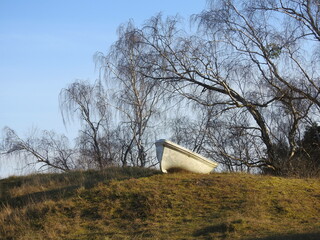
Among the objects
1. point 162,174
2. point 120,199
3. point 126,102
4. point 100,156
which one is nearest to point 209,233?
point 120,199

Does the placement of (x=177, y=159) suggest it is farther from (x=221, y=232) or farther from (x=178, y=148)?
(x=221, y=232)

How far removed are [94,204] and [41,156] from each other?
1759 centimetres

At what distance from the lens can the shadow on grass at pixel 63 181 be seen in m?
13.1

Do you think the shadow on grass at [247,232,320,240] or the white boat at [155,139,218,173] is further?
the white boat at [155,139,218,173]

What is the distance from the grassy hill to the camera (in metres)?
9.50

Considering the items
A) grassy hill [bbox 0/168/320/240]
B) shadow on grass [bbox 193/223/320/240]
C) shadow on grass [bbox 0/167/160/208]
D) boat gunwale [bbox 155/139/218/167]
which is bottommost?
shadow on grass [bbox 193/223/320/240]

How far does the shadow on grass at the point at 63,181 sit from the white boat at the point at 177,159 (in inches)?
27.3

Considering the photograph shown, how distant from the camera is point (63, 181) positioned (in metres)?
14.9

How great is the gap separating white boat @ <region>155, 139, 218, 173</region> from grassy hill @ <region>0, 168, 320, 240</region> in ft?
1.26

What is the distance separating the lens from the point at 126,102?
24781 millimetres

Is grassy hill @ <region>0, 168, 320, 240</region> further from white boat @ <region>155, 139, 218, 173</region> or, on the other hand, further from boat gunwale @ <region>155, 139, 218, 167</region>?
boat gunwale @ <region>155, 139, 218, 167</region>

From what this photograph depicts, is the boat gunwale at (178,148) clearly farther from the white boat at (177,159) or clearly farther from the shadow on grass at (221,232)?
the shadow on grass at (221,232)

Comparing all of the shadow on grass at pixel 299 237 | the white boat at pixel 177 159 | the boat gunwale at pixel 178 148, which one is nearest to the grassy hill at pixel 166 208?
the shadow on grass at pixel 299 237

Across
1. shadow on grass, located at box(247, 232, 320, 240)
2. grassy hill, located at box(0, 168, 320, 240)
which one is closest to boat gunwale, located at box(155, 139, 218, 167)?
grassy hill, located at box(0, 168, 320, 240)
